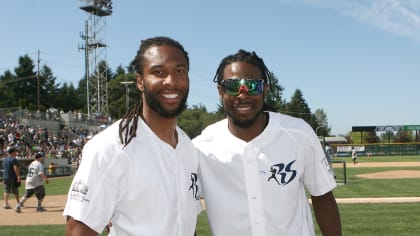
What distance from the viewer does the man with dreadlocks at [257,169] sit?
3.00 meters

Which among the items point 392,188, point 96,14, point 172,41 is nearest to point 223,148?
point 172,41

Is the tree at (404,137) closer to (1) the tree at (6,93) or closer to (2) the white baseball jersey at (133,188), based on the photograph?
(1) the tree at (6,93)

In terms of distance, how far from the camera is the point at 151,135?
8.68 feet

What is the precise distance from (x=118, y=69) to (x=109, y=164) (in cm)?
10859

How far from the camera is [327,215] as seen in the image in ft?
10.5

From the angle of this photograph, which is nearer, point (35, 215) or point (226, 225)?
point (226, 225)

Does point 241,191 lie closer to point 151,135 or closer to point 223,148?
point 223,148

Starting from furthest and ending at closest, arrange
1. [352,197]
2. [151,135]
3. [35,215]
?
[352,197]
[35,215]
[151,135]

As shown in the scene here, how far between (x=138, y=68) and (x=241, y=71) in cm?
76

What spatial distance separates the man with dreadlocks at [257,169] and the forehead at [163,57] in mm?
565

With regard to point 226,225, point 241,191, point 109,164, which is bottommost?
point 226,225

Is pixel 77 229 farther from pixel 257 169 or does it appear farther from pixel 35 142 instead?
pixel 35 142

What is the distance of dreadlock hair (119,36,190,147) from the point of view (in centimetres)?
258

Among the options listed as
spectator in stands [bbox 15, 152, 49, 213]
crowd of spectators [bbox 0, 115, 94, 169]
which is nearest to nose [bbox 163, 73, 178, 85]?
spectator in stands [bbox 15, 152, 49, 213]
